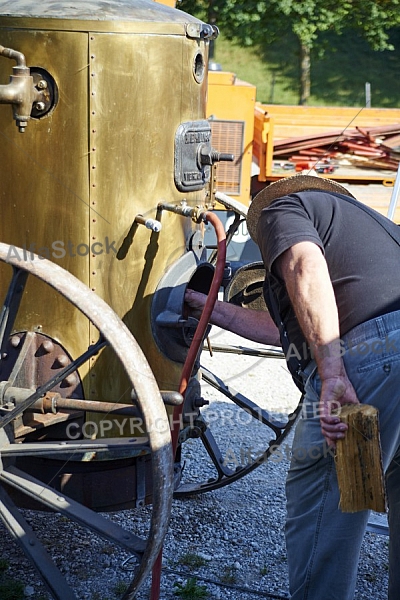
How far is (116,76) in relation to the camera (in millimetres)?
2371

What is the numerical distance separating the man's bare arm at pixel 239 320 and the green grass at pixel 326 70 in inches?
719

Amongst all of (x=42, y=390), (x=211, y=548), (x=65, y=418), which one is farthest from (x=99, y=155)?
(x=211, y=548)

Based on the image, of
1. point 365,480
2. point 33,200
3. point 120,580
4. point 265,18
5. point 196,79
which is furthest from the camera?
point 265,18

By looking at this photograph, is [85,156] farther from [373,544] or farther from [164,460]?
[373,544]

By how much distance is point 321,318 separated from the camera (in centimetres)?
208

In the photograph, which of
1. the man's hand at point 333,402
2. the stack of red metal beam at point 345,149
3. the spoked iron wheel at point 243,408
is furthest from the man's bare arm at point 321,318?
the stack of red metal beam at point 345,149

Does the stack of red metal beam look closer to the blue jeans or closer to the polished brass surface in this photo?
the polished brass surface

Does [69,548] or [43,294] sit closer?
[43,294]

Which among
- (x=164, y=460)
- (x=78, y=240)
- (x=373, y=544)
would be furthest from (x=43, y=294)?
(x=373, y=544)

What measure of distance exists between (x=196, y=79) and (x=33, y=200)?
70 cm

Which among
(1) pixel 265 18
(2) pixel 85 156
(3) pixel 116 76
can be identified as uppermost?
(1) pixel 265 18

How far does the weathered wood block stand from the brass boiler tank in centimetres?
67

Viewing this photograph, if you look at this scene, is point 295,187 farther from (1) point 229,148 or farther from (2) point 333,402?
(1) point 229,148

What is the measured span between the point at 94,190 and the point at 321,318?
843 millimetres
